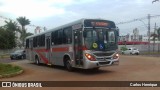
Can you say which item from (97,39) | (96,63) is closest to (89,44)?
(97,39)

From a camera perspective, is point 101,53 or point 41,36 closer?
point 101,53

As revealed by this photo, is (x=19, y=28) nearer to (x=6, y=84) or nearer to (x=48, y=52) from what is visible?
(x=48, y=52)

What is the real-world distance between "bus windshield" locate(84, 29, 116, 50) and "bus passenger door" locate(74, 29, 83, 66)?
59 cm

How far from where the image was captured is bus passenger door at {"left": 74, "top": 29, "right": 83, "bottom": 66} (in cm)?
1664

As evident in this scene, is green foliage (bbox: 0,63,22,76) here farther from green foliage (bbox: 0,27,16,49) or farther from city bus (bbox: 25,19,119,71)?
green foliage (bbox: 0,27,16,49)

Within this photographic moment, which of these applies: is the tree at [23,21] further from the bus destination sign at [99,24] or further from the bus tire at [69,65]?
the bus destination sign at [99,24]

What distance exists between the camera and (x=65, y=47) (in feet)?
61.8

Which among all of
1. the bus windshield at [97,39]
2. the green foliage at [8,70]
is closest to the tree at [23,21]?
the green foliage at [8,70]

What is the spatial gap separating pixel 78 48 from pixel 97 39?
1.37m

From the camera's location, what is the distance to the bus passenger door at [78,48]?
16641 mm

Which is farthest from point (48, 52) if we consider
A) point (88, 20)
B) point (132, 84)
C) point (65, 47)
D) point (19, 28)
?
point (19, 28)

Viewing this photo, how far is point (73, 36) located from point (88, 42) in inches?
66.8

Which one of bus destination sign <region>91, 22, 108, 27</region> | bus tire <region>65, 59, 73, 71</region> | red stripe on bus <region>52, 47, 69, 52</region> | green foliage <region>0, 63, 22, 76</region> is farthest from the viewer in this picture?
red stripe on bus <region>52, 47, 69, 52</region>

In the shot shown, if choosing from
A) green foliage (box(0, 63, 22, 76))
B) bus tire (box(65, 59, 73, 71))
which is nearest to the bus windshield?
bus tire (box(65, 59, 73, 71))
